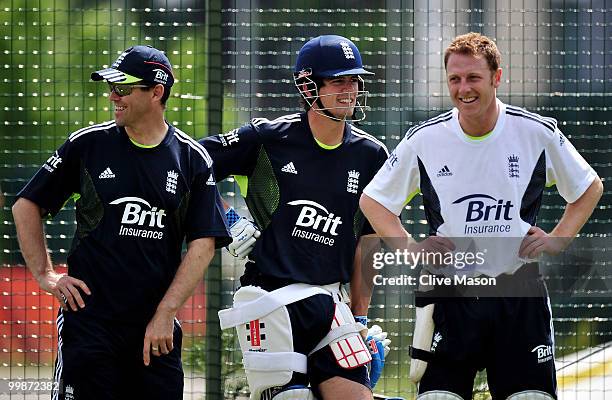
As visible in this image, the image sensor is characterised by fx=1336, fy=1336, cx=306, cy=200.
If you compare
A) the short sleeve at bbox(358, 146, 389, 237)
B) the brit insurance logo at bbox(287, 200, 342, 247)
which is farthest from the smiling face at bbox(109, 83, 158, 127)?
the short sleeve at bbox(358, 146, 389, 237)

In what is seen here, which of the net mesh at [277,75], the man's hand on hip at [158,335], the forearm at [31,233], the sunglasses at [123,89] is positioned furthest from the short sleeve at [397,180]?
the net mesh at [277,75]

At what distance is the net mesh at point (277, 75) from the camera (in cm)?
820

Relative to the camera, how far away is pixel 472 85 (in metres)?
5.66

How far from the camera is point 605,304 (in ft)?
27.4

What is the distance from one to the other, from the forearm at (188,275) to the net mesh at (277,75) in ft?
7.15

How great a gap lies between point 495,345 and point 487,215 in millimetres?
549

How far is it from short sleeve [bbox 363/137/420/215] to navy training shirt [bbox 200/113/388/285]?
445 mm

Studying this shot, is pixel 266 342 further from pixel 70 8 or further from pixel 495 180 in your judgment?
pixel 70 8

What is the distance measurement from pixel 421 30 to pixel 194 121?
152 cm

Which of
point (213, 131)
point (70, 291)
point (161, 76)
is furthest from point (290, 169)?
point (213, 131)

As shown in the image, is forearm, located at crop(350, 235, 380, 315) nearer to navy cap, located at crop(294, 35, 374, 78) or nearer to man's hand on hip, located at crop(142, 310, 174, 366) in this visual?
navy cap, located at crop(294, 35, 374, 78)

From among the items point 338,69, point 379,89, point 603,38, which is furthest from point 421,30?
point 338,69

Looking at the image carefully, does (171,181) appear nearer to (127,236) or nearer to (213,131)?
(127,236)

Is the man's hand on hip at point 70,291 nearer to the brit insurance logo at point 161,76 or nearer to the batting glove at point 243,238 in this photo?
the batting glove at point 243,238
